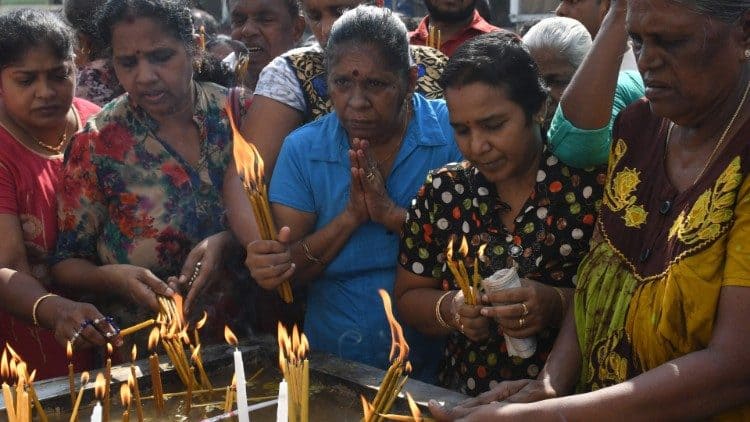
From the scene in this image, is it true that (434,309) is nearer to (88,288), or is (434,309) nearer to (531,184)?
(531,184)

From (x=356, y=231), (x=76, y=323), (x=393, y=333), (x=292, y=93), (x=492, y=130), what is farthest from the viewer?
(x=292, y=93)

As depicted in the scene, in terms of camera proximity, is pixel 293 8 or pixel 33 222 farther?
pixel 293 8

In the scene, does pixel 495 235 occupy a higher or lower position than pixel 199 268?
higher

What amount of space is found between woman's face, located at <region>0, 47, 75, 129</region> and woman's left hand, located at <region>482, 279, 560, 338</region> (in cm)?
190

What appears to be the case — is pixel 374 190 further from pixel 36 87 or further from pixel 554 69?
pixel 36 87

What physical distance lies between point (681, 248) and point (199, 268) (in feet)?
5.73

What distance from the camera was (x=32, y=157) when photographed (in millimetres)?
3496

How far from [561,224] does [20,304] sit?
1.85 m

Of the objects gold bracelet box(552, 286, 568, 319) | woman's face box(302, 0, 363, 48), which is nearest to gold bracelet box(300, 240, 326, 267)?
gold bracelet box(552, 286, 568, 319)

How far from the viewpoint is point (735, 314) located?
6.30 feet

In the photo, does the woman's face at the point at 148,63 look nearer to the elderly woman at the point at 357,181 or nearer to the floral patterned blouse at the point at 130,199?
the floral patterned blouse at the point at 130,199

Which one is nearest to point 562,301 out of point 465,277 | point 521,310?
point 521,310

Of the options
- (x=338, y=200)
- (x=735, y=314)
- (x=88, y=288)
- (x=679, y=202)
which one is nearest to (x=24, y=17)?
(x=88, y=288)

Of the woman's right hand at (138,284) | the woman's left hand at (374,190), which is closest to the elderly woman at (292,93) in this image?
the woman's left hand at (374,190)
